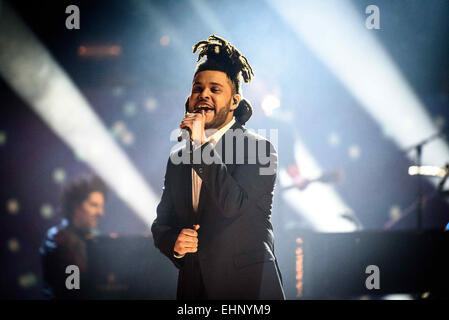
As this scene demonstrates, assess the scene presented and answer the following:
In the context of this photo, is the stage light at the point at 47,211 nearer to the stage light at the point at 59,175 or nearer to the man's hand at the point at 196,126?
the stage light at the point at 59,175

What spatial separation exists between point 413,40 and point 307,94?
228cm

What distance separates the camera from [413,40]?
4.49m

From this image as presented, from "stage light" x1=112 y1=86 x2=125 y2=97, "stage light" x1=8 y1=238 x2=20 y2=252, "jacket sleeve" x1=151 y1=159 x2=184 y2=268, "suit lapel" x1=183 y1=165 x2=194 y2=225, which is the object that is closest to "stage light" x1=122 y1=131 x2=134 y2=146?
"stage light" x1=112 y1=86 x2=125 y2=97

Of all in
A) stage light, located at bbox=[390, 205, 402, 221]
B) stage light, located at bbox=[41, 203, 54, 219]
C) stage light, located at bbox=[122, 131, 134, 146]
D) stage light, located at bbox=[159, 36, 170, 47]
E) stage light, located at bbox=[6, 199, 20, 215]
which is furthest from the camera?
stage light, located at bbox=[390, 205, 402, 221]

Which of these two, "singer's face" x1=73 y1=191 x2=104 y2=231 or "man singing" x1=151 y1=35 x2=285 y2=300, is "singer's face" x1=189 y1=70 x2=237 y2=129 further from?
"singer's face" x1=73 y1=191 x2=104 y2=231

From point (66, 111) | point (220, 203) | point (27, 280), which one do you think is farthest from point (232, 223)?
point (27, 280)

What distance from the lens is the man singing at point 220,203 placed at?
1.57 metres

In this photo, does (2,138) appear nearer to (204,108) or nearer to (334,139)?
(334,139)

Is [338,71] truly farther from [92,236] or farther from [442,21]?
[92,236]

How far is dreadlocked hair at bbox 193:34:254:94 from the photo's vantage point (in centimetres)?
182

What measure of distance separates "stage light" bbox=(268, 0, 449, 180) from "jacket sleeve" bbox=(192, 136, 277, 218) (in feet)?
9.68

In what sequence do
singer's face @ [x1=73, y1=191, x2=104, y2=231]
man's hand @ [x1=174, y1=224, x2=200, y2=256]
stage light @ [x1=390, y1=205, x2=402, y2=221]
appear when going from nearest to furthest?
man's hand @ [x1=174, y1=224, x2=200, y2=256]
singer's face @ [x1=73, y1=191, x2=104, y2=231]
stage light @ [x1=390, y1=205, x2=402, y2=221]

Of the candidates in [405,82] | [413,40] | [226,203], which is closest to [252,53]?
[413,40]

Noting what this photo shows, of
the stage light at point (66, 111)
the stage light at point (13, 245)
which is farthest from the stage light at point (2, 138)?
the stage light at point (13, 245)
